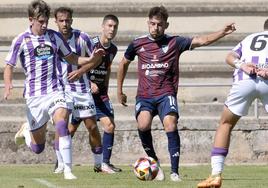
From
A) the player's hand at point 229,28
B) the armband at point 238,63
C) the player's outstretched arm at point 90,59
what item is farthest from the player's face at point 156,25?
the armband at point 238,63

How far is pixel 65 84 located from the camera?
15.5m

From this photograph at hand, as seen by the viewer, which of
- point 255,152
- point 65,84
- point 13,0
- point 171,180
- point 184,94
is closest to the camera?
point 171,180

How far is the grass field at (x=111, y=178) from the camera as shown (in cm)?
1250

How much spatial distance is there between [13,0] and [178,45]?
25.3 ft

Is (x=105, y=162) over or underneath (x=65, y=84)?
underneath

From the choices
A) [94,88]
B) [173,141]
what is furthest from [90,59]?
[94,88]

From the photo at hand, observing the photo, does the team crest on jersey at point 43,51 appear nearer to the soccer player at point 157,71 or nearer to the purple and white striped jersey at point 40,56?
the purple and white striped jersey at point 40,56

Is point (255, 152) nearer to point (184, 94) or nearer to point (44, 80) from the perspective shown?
point (184, 94)

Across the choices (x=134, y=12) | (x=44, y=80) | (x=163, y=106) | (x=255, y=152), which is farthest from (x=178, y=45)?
(x=134, y=12)

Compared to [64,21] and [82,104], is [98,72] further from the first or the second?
[64,21]

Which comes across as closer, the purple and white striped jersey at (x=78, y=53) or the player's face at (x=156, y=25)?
the player's face at (x=156, y=25)

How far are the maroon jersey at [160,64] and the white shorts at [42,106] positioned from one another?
124cm

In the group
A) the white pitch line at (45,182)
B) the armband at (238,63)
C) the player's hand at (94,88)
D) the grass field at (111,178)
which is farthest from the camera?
the player's hand at (94,88)

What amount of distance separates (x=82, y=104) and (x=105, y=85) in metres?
0.83
